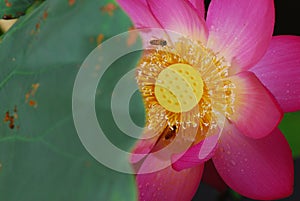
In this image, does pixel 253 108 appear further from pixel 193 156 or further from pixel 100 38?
pixel 100 38

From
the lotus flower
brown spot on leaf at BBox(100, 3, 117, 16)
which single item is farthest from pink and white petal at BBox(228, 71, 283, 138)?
brown spot on leaf at BBox(100, 3, 117, 16)

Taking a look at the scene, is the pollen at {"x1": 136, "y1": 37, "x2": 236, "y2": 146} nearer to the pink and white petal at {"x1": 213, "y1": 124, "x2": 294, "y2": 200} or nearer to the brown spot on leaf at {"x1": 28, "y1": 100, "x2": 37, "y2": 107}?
the pink and white petal at {"x1": 213, "y1": 124, "x2": 294, "y2": 200}

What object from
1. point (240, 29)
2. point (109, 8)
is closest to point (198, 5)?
point (240, 29)

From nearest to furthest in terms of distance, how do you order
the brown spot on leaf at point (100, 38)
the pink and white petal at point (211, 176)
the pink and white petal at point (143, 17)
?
1. the brown spot on leaf at point (100, 38)
2. the pink and white petal at point (143, 17)
3. the pink and white petal at point (211, 176)

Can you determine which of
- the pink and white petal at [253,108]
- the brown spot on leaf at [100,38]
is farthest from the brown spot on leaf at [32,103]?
the pink and white petal at [253,108]

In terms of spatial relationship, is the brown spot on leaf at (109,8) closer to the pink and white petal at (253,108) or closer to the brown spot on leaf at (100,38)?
the brown spot on leaf at (100,38)
